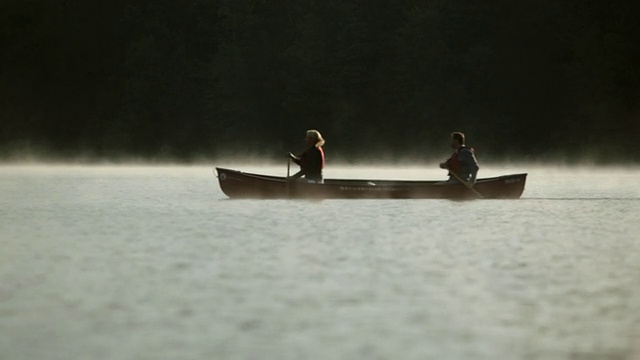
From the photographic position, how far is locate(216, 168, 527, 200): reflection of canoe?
2436 centimetres

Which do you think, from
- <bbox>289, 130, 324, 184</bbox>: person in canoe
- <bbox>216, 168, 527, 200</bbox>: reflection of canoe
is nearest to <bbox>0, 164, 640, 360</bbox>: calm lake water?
<bbox>216, 168, 527, 200</bbox>: reflection of canoe

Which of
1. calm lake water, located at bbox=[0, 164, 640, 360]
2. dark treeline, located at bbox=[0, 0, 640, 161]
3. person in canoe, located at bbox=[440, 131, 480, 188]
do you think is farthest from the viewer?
dark treeline, located at bbox=[0, 0, 640, 161]

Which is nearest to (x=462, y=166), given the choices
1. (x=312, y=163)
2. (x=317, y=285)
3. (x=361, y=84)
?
(x=312, y=163)

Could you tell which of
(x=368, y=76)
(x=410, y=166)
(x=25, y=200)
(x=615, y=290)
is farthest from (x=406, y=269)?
(x=368, y=76)

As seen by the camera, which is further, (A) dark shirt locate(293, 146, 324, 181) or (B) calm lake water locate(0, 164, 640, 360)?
(A) dark shirt locate(293, 146, 324, 181)

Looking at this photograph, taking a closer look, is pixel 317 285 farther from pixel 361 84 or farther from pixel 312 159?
pixel 361 84

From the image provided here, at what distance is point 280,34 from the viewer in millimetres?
69750

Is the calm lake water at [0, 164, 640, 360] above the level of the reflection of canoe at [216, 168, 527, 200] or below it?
below

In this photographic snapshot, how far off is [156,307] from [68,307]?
68 cm

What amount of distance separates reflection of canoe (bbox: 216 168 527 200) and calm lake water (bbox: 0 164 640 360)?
2029mm

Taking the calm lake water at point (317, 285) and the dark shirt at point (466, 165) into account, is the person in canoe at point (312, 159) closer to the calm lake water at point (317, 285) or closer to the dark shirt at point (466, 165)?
the calm lake water at point (317, 285)

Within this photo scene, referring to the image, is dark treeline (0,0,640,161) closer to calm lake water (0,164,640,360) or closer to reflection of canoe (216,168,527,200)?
reflection of canoe (216,168,527,200)

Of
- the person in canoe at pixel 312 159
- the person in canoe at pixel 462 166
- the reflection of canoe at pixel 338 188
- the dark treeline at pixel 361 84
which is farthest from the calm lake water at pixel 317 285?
the dark treeline at pixel 361 84

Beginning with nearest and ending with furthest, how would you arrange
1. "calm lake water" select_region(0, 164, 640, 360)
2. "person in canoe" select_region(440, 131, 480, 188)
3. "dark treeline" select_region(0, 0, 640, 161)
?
"calm lake water" select_region(0, 164, 640, 360) < "person in canoe" select_region(440, 131, 480, 188) < "dark treeline" select_region(0, 0, 640, 161)
